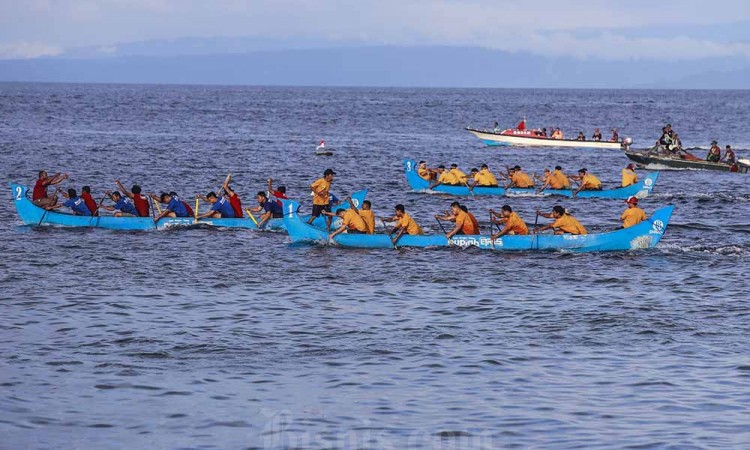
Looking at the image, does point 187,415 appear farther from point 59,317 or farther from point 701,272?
point 701,272

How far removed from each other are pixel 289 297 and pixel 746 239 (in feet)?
55.2

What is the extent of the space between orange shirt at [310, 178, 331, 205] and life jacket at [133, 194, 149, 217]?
5.74 meters

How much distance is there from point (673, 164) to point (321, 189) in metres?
29.2

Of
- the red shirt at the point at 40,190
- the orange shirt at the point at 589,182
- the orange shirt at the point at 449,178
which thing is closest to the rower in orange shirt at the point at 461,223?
the red shirt at the point at 40,190

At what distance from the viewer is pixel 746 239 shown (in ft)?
110

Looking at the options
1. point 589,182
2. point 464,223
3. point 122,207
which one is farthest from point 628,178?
point 122,207

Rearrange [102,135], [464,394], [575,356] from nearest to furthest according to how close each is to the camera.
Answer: [464,394] → [575,356] → [102,135]

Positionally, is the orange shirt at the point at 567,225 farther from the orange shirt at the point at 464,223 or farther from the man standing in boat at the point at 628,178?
the man standing in boat at the point at 628,178

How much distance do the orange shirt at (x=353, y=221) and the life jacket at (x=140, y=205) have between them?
720 cm

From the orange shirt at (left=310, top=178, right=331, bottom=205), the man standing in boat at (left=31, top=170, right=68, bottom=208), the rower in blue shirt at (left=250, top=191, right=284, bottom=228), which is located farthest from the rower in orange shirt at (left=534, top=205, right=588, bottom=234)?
the man standing in boat at (left=31, top=170, right=68, bottom=208)

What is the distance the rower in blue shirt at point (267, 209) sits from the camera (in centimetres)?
3300

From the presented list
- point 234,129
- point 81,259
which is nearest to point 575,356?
point 81,259

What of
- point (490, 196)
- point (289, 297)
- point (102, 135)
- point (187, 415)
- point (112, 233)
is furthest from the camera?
point (102, 135)

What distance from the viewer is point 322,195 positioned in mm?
31875
